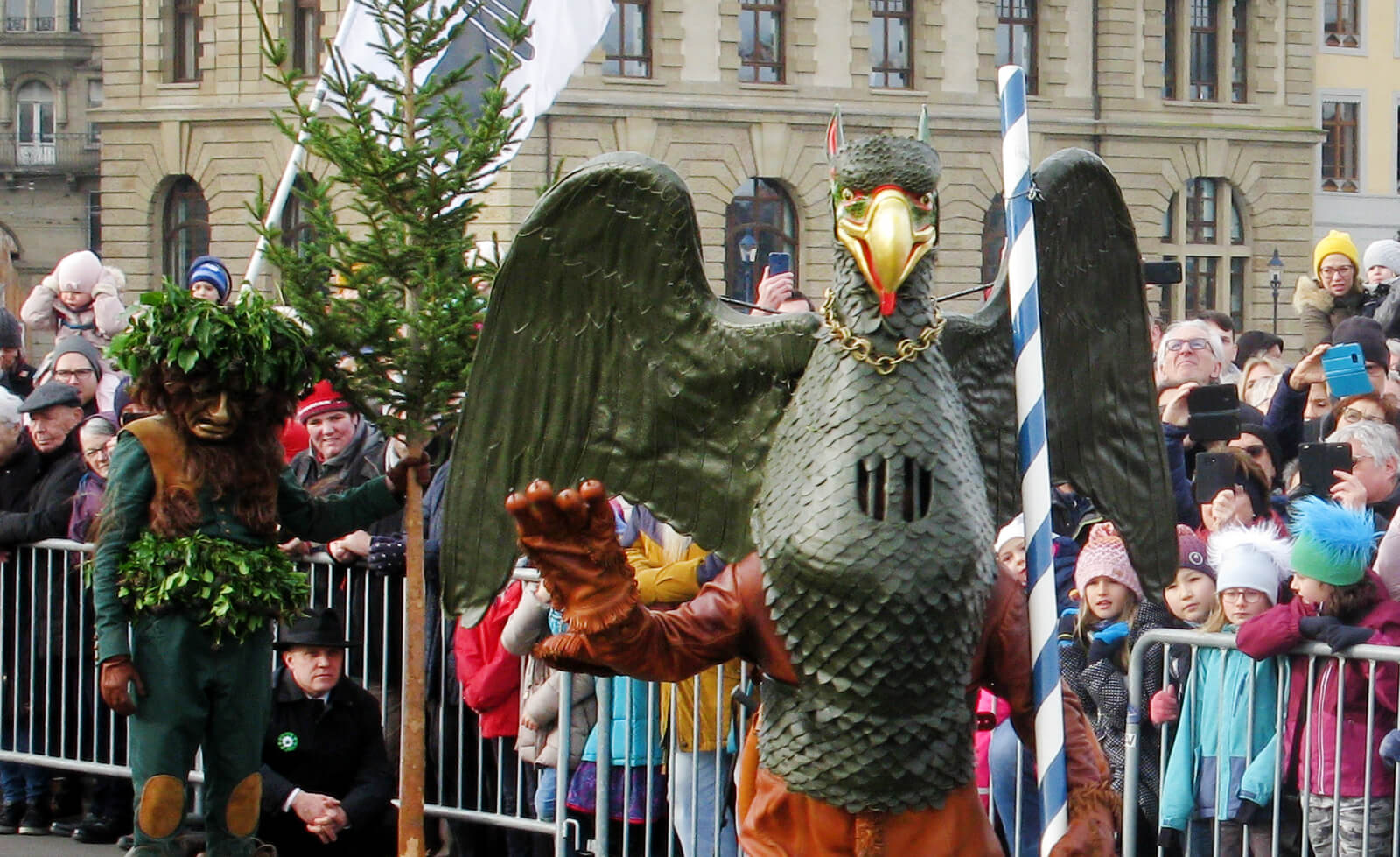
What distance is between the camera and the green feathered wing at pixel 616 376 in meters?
4.88

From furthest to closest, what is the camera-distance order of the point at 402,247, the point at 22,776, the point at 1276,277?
the point at 1276,277 < the point at 22,776 < the point at 402,247

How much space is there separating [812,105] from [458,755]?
123 feet

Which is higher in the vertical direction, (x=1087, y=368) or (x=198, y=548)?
(x=1087, y=368)

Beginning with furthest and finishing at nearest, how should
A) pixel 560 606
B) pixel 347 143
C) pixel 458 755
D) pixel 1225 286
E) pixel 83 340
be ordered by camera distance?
pixel 1225 286, pixel 83 340, pixel 458 755, pixel 347 143, pixel 560 606

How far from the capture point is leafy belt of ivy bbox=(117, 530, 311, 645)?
21.9ft

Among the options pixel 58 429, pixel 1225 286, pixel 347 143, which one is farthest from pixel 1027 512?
pixel 1225 286

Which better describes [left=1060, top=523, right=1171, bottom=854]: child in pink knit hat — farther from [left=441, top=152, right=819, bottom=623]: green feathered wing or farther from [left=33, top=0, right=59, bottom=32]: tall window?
[left=33, top=0, right=59, bottom=32]: tall window

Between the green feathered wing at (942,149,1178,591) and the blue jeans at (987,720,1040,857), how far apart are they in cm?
151

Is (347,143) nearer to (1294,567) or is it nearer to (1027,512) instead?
(1027,512)

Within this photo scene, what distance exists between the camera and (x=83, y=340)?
413 inches

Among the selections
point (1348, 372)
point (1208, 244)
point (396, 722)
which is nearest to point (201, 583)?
point (396, 722)

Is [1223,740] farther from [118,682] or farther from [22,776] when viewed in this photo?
[22,776]

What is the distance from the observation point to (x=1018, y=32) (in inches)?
1844

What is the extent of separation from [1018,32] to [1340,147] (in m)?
10.9
